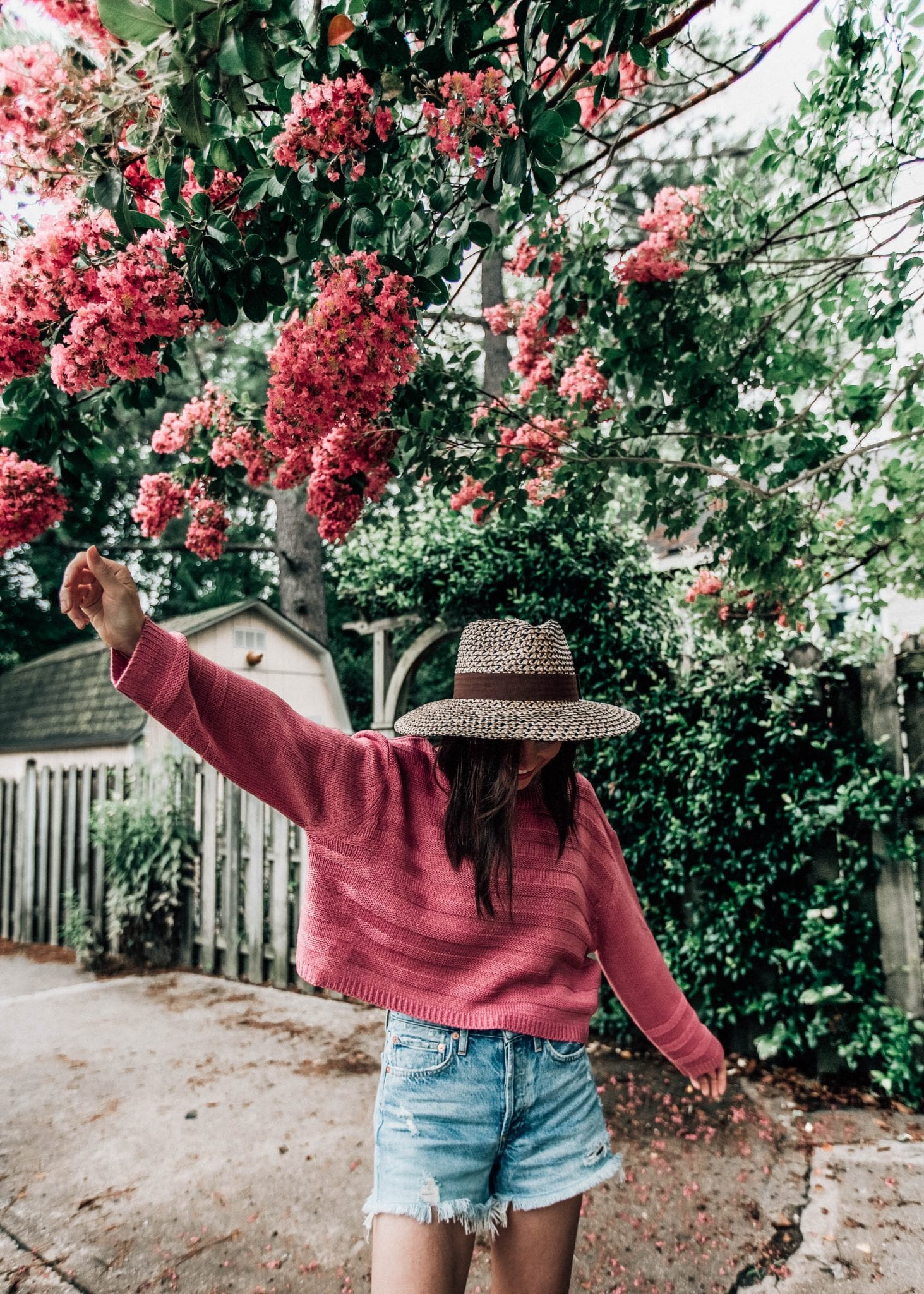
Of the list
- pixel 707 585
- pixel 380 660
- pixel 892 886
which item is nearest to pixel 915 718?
pixel 892 886

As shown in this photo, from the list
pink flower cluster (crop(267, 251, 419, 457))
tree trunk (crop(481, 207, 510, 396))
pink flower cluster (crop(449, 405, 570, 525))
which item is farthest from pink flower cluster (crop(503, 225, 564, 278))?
tree trunk (crop(481, 207, 510, 396))

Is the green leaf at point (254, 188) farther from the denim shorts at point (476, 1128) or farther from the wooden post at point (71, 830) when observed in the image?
the wooden post at point (71, 830)

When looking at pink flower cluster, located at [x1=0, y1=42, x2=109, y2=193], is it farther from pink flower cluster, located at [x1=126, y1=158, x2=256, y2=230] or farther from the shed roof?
the shed roof

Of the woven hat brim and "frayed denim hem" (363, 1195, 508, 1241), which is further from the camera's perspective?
the woven hat brim

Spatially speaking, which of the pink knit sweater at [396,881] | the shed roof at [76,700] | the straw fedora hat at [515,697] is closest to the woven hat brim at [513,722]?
the straw fedora hat at [515,697]

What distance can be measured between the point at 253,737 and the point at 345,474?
2.00 meters

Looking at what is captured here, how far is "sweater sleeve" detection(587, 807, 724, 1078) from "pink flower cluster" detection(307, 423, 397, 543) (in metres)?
1.86

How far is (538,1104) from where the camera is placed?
1590 millimetres

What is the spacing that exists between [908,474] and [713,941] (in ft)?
7.29

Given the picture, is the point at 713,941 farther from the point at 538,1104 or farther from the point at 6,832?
the point at 6,832

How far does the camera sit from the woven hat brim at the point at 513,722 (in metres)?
1.60

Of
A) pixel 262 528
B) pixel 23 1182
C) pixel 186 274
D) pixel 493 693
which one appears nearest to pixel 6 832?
pixel 23 1182

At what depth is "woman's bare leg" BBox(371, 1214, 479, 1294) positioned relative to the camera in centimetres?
141

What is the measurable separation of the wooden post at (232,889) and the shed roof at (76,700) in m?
3.93
